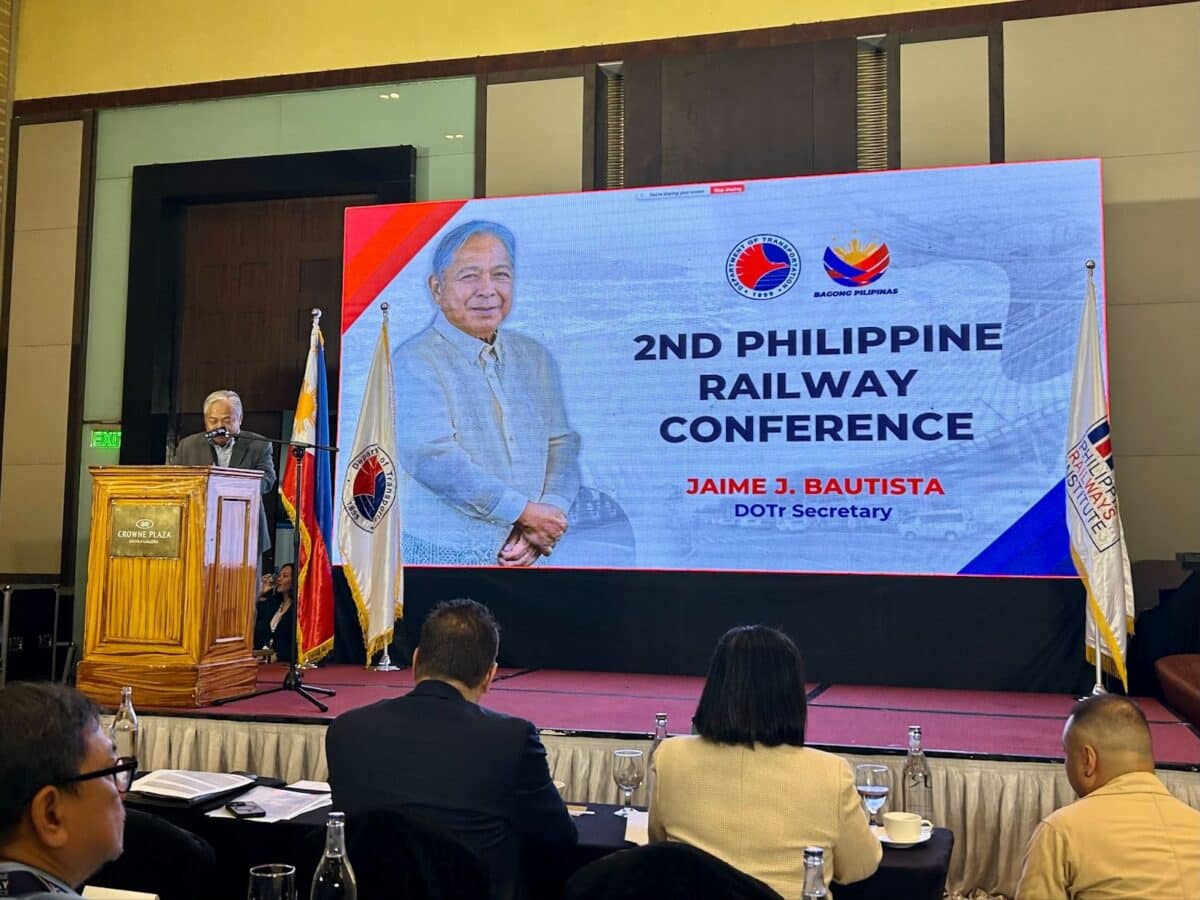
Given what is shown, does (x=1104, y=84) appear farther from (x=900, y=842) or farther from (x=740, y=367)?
(x=900, y=842)

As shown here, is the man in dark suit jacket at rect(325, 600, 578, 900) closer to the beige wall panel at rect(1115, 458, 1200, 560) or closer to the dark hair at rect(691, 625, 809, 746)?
the dark hair at rect(691, 625, 809, 746)

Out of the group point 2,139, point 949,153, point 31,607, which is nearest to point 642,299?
point 949,153

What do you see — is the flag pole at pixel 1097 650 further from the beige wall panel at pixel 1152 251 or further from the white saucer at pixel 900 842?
the white saucer at pixel 900 842

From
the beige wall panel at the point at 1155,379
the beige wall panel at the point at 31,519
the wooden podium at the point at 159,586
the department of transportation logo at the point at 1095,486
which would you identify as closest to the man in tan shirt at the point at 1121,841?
the department of transportation logo at the point at 1095,486

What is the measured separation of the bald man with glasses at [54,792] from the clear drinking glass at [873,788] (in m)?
1.66

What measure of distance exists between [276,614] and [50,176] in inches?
123

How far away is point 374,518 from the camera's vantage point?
5.40 meters

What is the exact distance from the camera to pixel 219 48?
22.7ft

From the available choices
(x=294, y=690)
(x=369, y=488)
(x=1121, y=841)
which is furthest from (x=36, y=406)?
(x=1121, y=841)

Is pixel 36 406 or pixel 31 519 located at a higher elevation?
pixel 36 406

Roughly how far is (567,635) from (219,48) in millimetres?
4090

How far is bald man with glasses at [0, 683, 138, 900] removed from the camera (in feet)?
4.31

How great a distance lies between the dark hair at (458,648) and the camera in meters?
2.46

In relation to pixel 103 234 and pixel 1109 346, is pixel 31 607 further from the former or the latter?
pixel 1109 346
